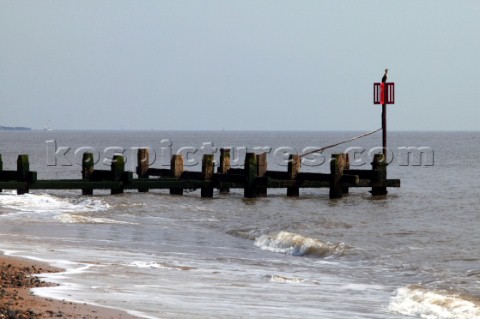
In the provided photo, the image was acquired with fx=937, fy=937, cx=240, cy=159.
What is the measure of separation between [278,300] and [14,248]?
5.58 m

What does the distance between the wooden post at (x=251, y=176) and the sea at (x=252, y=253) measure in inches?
10.7

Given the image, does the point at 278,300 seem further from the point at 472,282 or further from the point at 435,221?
the point at 435,221

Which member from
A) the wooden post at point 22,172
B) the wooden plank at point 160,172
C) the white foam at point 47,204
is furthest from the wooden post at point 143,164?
the wooden post at point 22,172

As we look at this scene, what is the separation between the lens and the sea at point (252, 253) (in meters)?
11.2

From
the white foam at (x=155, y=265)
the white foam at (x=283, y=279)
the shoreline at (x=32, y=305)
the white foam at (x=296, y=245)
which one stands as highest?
the shoreline at (x=32, y=305)

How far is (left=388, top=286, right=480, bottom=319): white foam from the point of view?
11.2 m

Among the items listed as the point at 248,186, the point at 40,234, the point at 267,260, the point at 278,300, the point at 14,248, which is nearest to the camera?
the point at 278,300

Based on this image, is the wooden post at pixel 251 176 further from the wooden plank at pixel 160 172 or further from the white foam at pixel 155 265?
the white foam at pixel 155 265

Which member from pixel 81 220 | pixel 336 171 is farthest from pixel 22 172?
pixel 336 171

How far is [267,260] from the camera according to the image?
1622cm

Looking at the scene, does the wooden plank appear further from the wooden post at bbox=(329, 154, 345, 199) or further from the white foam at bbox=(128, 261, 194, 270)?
the white foam at bbox=(128, 261, 194, 270)

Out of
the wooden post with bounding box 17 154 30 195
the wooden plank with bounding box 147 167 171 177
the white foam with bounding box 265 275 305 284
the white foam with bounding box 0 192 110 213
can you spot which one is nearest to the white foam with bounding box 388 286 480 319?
the white foam with bounding box 265 275 305 284

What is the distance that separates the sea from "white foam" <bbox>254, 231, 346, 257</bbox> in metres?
→ 0.04

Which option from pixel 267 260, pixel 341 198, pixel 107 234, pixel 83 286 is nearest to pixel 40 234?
pixel 107 234
